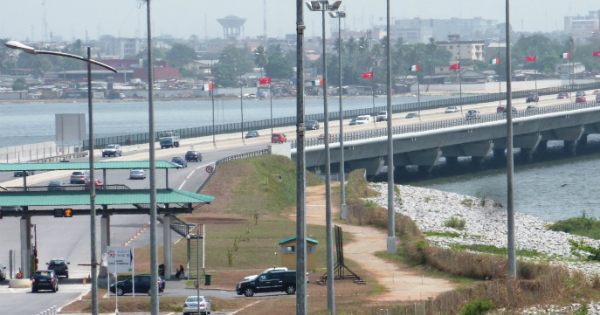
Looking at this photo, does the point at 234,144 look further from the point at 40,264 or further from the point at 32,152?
the point at 40,264

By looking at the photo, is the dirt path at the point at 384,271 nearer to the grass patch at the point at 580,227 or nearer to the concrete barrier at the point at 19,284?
the grass patch at the point at 580,227

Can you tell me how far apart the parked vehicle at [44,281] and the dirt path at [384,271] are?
14.6m

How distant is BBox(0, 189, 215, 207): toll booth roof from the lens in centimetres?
4000

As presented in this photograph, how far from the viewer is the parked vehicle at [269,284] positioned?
36.5 meters

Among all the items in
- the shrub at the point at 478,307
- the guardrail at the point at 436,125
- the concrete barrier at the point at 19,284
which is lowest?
the concrete barrier at the point at 19,284

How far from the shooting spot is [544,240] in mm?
55625

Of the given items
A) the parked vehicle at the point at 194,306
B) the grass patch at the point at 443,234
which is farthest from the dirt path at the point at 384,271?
the parked vehicle at the point at 194,306

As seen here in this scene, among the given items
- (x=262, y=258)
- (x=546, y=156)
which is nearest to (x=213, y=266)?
(x=262, y=258)

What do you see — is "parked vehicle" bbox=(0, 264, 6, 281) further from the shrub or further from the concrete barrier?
the shrub

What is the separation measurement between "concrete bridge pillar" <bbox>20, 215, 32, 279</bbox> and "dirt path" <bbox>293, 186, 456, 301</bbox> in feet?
52.8

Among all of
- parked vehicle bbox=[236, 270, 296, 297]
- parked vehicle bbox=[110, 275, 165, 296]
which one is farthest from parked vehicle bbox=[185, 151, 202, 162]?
parked vehicle bbox=[236, 270, 296, 297]

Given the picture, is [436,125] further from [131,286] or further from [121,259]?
[121,259]

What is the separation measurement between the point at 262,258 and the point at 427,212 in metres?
28.9

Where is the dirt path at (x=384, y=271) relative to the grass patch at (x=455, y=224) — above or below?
above
